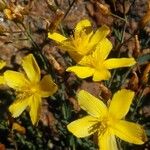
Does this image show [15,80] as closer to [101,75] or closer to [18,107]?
[18,107]

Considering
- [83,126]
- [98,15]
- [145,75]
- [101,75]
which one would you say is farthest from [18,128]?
[98,15]

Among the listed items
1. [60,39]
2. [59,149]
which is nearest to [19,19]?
[60,39]

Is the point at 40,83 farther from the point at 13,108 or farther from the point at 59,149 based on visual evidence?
the point at 59,149

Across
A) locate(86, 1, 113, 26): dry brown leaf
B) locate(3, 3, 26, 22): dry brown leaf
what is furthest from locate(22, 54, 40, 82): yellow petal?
locate(86, 1, 113, 26): dry brown leaf

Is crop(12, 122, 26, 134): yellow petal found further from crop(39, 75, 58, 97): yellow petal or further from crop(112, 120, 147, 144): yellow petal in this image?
crop(112, 120, 147, 144): yellow petal

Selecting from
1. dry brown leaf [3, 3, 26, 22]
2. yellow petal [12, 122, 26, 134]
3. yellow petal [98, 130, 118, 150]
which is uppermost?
dry brown leaf [3, 3, 26, 22]

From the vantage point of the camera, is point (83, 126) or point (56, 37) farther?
point (56, 37)

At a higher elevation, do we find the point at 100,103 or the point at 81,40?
the point at 81,40
